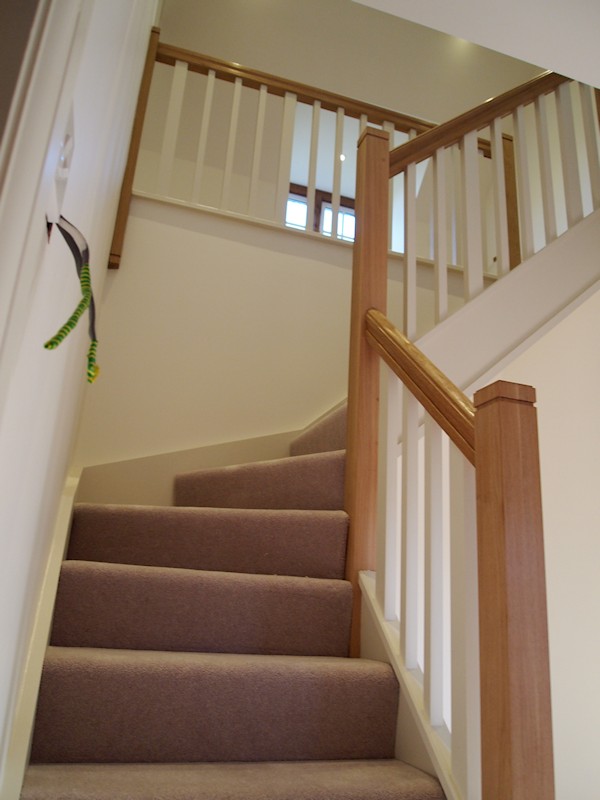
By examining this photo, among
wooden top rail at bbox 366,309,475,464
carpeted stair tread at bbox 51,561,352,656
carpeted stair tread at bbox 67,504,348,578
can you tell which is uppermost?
wooden top rail at bbox 366,309,475,464

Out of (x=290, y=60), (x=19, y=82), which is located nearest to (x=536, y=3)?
(x=19, y=82)

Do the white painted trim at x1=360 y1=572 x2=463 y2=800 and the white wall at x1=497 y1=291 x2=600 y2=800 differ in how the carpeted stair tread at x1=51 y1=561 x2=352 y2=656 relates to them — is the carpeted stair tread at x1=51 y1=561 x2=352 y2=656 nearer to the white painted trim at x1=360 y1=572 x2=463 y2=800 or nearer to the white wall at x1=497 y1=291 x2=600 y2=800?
the white painted trim at x1=360 y1=572 x2=463 y2=800

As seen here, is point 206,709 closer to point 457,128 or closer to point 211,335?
point 211,335

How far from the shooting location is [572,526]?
279 centimetres

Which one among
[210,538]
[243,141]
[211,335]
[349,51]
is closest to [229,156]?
[211,335]

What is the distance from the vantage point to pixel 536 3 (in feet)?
5.44

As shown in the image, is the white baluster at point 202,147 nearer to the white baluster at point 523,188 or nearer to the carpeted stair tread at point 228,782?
the white baluster at point 523,188

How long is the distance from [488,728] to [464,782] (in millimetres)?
214

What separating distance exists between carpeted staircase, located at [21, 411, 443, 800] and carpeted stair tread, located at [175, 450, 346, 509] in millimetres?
225

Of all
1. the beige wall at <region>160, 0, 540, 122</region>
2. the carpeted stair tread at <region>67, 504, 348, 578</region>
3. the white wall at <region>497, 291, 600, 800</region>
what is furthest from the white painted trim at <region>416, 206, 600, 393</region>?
the beige wall at <region>160, 0, 540, 122</region>

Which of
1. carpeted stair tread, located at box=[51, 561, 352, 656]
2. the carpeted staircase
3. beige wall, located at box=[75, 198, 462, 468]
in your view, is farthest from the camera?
beige wall, located at box=[75, 198, 462, 468]

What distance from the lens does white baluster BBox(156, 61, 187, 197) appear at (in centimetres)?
297

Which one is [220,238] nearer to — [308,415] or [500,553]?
[308,415]

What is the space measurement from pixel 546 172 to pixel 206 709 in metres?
2.26
